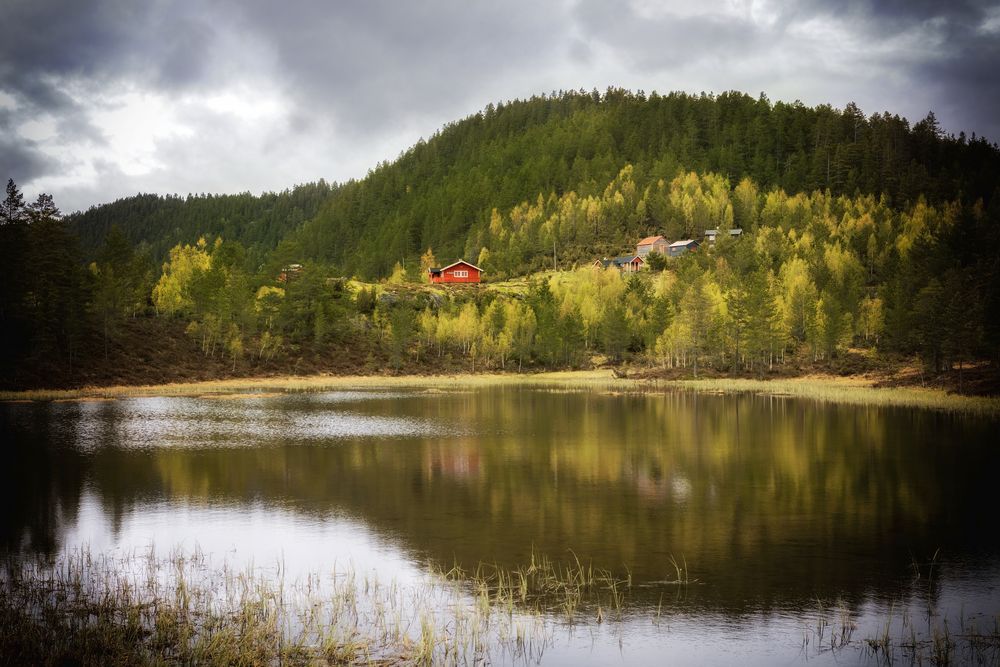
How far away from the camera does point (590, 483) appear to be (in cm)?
Result: 3022

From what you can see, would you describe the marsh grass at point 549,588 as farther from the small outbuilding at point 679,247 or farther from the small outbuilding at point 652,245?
the small outbuilding at point 652,245

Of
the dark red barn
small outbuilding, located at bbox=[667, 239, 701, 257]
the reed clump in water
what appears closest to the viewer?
the reed clump in water

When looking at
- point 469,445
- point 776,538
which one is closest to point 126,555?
point 776,538

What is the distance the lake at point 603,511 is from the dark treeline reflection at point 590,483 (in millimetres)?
133

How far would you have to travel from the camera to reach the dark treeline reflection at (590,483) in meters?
20.2

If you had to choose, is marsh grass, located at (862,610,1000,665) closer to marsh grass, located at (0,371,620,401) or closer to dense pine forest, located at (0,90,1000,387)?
dense pine forest, located at (0,90,1000,387)

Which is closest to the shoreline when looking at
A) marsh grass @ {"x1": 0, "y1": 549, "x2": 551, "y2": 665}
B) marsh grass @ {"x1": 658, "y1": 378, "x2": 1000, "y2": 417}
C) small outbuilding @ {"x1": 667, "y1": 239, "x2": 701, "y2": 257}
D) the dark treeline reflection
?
marsh grass @ {"x1": 658, "y1": 378, "x2": 1000, "y2": 417}

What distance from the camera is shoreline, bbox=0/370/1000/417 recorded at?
212ft

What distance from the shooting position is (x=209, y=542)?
21.5 metres

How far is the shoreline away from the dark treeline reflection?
8.71 metres

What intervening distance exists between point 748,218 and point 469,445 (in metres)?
144

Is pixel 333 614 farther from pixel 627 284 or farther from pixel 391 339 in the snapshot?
pixel 627 284

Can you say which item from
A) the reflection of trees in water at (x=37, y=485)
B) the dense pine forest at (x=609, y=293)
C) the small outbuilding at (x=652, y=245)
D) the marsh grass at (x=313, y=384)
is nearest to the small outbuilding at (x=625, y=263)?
the small outbuilding at (x=652, y=245)

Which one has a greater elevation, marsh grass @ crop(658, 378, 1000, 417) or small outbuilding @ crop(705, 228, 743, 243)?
small outbuilding @ crop(705, 228, 743, 243)
